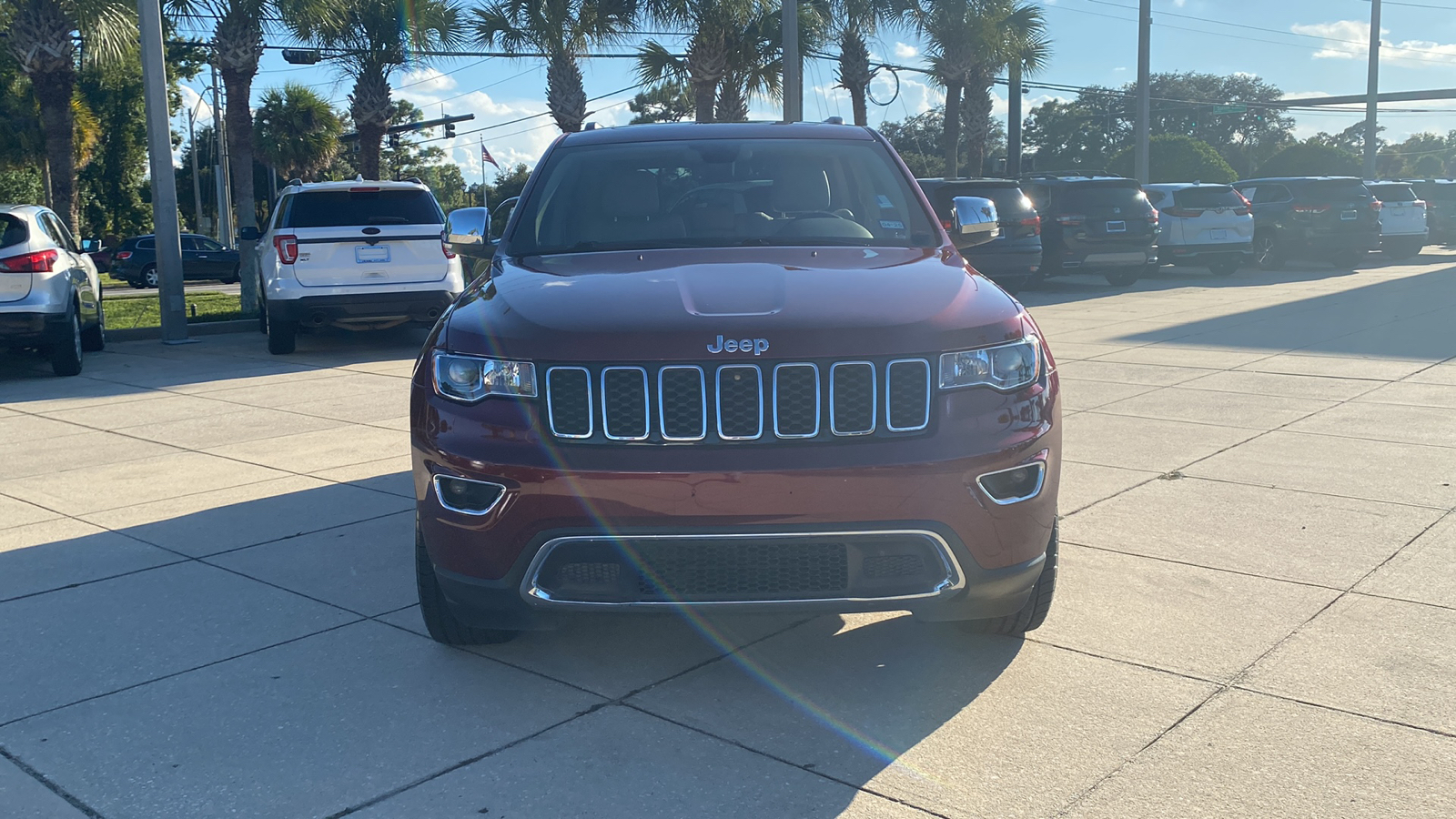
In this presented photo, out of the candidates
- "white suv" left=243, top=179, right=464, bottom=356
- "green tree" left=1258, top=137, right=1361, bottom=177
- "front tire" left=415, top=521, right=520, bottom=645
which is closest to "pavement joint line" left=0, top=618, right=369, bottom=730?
→ "front tire" left=415, top=521, right=520, bottom=645

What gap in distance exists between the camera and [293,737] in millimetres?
3352

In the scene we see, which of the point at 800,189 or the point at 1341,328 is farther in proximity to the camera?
the point at 1341,328

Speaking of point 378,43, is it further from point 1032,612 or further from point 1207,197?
point 1032,612

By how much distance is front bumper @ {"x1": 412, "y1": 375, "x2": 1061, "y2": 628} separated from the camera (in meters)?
3.16

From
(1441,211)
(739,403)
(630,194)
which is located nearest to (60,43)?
(630,194)

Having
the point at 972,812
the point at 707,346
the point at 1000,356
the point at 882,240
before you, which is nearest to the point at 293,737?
the point at 707,346

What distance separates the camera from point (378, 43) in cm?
2205

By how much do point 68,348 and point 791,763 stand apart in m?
9.77

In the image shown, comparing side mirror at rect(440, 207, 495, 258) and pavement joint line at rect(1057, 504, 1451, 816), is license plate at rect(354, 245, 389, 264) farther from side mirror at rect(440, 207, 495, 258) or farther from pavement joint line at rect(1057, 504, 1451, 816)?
pavement joint line at rect(1057, 504, 1451, 816)

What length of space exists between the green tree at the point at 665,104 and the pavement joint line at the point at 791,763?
10.7 feet

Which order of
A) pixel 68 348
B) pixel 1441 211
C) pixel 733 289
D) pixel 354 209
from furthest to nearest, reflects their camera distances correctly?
pixel 1441 211 → pixel 354 209 → pixel 68 348 → pixel 733 289

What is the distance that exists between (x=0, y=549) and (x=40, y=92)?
15093 millimetres

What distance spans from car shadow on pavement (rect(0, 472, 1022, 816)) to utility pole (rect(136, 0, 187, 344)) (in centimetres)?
944

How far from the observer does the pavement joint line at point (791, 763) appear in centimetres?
294
